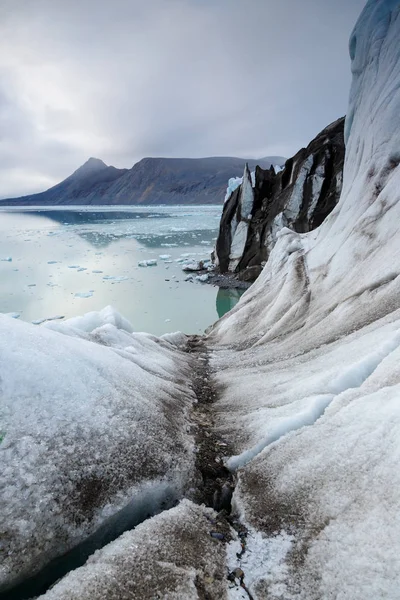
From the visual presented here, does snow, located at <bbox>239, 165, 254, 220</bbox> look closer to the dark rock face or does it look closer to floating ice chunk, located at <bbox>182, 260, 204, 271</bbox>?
the dark rock face

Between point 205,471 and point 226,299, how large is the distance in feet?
69.5

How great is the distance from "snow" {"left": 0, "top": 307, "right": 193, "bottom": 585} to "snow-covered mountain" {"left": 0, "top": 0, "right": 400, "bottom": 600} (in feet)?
0.05

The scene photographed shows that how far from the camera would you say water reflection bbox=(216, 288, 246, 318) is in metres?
22.9

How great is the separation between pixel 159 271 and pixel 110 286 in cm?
643

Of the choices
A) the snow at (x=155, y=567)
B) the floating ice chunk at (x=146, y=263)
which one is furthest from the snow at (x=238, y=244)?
the snow at (x=155, y=567)

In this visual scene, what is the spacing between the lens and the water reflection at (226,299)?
2288 cm

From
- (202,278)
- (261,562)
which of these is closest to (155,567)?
(261,562)

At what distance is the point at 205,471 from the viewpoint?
3842 mm

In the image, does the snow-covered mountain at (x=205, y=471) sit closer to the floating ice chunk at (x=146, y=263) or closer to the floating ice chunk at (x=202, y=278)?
the floating ice chunk at (x=202, y=278)

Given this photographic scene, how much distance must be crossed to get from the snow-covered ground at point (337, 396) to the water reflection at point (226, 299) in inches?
442

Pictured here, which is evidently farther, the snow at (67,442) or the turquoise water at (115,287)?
the turquoise water at (115,287)

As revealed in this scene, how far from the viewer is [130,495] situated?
10.5 feet

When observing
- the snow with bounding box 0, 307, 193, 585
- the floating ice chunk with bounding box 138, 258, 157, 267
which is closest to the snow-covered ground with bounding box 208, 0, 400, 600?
the snow with bounding box 0, 307, 193, 585

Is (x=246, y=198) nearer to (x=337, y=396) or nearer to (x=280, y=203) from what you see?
(x=280, y=203)
